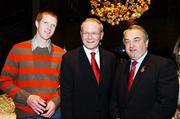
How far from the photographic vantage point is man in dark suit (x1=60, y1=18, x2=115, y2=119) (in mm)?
2746

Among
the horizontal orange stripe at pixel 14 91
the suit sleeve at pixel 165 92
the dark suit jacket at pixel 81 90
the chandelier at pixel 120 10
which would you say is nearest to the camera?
the suit sleeve at pixel 165 92

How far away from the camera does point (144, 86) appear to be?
8.60ft

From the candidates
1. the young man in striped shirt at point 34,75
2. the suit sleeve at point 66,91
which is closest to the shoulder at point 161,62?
the suit sleeve at point 66,91

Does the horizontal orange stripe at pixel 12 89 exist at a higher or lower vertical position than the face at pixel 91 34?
lower

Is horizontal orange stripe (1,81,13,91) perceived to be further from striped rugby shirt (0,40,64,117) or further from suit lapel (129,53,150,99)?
suit lapel (129,53,150,99)

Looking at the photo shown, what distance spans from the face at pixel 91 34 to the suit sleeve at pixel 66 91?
252 mm

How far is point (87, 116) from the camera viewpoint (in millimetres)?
2777

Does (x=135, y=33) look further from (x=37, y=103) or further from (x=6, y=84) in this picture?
(x=6, y=84)

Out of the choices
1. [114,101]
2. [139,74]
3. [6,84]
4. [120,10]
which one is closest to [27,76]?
[6,84]

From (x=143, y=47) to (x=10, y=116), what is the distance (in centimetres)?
260

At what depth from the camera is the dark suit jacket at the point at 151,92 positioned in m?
2.54

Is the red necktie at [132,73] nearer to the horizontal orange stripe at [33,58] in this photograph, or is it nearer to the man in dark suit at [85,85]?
the man in dark suit at [85,85]

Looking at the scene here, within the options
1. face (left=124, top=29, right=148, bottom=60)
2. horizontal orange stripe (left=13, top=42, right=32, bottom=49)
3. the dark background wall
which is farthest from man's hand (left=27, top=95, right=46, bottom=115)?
the dark background wall

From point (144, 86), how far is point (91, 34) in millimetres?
Answer: 584
